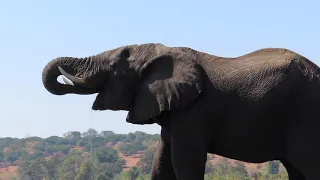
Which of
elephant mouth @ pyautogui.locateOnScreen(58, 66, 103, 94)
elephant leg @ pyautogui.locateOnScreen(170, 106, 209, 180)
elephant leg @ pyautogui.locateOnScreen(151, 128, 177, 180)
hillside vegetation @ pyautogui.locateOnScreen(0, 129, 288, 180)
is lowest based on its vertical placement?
hillside vegetation @ pyautogui.locateOnScreen(0, 129, 288, 180)

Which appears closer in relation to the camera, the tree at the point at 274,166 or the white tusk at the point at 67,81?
the white tusk at the point at 67,81

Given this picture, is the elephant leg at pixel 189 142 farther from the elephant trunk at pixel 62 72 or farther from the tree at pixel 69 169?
the tree at pixel 69 169

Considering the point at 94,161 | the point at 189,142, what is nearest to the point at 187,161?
the point at 189,142

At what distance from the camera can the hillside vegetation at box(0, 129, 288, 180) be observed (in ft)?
249

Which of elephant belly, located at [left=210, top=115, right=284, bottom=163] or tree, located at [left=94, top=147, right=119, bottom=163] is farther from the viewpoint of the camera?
tree, located at [left=94, top=147, right=119, bottom=163]

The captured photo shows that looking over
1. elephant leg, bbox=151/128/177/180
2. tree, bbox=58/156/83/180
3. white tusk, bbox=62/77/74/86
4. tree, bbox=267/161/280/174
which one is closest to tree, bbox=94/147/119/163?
tree, bbox=58/156/83/180

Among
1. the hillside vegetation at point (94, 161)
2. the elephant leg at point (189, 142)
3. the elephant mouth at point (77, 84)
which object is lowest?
the hillside vegetation at point (94, 161)

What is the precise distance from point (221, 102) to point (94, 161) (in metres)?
104

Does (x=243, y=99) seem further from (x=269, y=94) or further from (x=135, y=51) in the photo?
(x=135, y=51)

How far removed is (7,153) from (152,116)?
149 metres

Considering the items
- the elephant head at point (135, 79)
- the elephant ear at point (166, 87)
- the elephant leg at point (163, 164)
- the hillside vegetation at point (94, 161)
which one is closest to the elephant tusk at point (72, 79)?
the elephant head at point (135, 79)

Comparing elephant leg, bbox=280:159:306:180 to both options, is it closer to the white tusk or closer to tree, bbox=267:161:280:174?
the white tusk

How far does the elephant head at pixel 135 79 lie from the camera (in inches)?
236

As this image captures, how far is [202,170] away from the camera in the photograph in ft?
19.7
